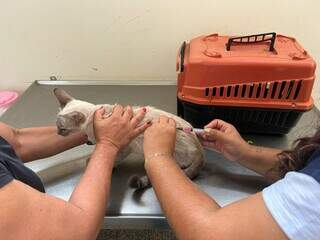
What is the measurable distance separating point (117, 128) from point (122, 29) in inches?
23.3

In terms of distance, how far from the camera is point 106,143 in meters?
0.75

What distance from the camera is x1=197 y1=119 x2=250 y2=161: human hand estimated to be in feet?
2.67

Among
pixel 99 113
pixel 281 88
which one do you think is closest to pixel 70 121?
pixel 99 113

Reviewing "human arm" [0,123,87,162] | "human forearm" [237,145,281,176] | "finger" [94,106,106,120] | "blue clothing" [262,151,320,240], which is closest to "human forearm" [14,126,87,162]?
"human arm" [0,123,87,162]

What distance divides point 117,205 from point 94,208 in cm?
14

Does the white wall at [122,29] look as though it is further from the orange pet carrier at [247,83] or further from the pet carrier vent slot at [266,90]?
the pet carrier vent slot at [266,90]

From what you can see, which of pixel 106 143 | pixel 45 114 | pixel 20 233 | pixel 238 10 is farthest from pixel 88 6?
pixel 20 233

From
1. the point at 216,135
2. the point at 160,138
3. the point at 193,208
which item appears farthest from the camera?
the point at 216,135

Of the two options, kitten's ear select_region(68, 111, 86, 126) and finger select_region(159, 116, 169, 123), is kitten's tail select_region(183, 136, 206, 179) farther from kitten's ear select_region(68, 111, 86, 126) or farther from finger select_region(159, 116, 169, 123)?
kitten's ear select_region(68, 111, 86, 126)

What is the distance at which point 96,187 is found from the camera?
2.11 ft

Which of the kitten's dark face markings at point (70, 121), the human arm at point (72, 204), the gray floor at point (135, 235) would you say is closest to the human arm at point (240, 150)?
the human arm at point (72, 204)

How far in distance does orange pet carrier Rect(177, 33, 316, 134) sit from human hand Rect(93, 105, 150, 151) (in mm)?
181

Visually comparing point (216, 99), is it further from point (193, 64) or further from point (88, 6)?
point (88, 6)

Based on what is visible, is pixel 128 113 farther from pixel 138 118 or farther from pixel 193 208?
pixel 193 208
